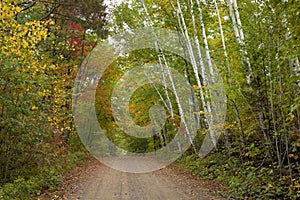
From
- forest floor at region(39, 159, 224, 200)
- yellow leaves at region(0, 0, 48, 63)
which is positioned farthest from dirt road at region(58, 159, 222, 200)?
yellow leaves at region(0, 0, 48, 63)

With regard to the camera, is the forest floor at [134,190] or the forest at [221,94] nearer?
the forest at [221,94]

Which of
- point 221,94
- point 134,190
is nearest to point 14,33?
point 134,190

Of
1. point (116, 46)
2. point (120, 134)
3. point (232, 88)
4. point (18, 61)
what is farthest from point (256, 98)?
point (120, 134)

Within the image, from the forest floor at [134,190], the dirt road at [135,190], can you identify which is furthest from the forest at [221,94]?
the dirt road at [135,190]

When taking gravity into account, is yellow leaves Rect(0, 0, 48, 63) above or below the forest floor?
above

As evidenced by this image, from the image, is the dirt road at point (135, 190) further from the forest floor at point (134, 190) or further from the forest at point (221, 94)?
the forest at point (221, 94)

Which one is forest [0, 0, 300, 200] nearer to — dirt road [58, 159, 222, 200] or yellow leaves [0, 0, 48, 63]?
yellow leaves [0, 0, 48, 63]

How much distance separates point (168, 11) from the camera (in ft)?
49.2

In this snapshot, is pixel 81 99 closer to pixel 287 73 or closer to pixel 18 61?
pixel 18 61

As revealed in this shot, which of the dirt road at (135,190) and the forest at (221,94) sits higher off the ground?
the forest at (221,94)

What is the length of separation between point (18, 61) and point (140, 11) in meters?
10.0

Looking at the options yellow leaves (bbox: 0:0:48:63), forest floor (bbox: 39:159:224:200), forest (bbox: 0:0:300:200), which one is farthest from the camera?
forest floor (bbox: 39:159:224:200)

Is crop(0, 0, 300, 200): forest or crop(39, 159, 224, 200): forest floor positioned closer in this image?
crop(0, 0, 300, 200): forest

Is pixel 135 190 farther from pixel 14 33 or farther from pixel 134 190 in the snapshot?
pixel 14 33
